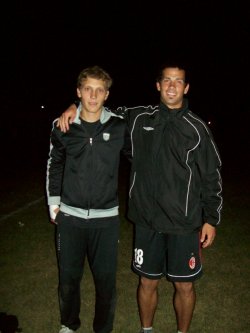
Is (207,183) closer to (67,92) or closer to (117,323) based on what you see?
(117,323)

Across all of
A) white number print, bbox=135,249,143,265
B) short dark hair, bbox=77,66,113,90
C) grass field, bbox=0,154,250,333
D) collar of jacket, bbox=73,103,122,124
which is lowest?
grass field, bbox=0,154,250,333

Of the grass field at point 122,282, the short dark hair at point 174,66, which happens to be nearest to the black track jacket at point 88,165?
the short dark hair at point 174,66

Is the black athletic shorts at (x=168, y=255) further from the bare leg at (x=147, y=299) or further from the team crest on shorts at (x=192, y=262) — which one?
the bare leg at (x=147, y=299)

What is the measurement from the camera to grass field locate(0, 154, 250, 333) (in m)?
3.79

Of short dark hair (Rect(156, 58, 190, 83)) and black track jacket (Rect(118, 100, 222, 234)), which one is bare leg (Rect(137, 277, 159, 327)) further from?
short dark hair (Rect(156, 58, 190, 83))

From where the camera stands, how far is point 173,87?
318 cm

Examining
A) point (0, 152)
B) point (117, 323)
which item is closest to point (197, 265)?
point (117, 323)

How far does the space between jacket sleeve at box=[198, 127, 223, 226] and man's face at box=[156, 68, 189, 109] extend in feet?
1.26

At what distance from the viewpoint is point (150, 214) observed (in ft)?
10.6

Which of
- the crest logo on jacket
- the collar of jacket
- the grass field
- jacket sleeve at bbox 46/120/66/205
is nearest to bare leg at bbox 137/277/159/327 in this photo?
the grass field

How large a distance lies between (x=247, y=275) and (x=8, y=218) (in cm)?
464

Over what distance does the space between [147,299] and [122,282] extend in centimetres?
133

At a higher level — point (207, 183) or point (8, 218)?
point (207, 183)

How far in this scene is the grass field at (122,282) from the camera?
3.79m
